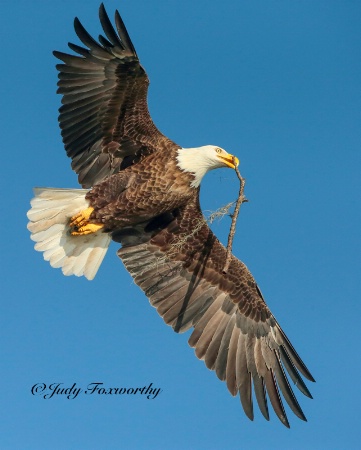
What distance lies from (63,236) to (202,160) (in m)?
1.73

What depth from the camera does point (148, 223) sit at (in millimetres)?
10180

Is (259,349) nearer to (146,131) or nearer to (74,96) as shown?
(146,131)

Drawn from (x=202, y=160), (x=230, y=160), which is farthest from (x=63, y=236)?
(x=230, y=160)

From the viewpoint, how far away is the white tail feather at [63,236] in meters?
9.52

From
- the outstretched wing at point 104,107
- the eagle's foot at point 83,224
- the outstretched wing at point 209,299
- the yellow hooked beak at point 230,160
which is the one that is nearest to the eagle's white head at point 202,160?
the yellow hooked beak at point 230,160

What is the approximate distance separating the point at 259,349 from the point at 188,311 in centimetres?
88

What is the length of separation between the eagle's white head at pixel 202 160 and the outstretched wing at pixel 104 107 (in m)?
0.26

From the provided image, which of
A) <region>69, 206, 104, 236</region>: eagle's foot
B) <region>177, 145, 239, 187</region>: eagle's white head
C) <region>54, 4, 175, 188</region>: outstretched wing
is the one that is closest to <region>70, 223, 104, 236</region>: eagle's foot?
<region>69, 206, 104, 236</region>: eagle's foot

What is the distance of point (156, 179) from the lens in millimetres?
9375

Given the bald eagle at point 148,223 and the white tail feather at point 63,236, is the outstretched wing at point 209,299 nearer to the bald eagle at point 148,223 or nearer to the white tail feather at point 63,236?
the bald eagle at point 148,223

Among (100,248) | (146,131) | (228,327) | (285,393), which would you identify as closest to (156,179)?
(146,131)

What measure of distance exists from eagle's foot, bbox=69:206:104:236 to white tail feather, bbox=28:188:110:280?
0.17 ft

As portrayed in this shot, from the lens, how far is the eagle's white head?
9.38m

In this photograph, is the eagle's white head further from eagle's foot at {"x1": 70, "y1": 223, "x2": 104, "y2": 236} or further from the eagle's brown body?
eagle's foot at {"x1": 70, "y1": 223, "x2": 104, "y2": 236}
